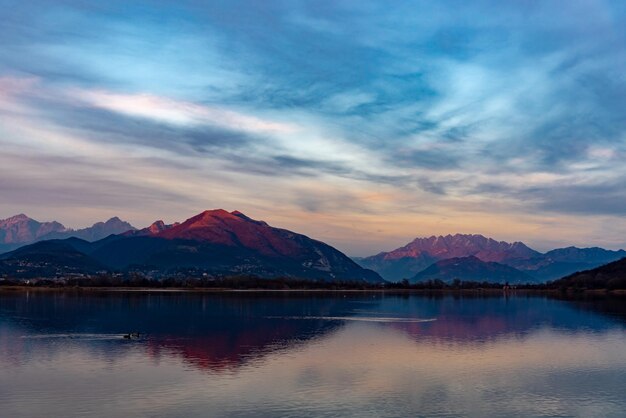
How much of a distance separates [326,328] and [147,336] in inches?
1451

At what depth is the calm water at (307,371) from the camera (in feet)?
165

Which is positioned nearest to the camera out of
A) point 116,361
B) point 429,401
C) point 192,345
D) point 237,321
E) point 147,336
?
point 429,401

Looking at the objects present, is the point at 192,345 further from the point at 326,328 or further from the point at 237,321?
the point at 237,321

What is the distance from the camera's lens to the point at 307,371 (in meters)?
67.7

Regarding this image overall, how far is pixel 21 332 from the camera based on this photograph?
344 ft

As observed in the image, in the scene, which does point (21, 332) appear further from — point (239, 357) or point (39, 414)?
point (39, 414)

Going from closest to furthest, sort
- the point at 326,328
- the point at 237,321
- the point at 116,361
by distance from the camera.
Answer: the point at 116,361, the point at 326,328, the point at 237,321

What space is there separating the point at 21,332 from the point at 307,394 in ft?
233

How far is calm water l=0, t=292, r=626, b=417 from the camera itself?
50.2 meters

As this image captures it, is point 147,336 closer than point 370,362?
No

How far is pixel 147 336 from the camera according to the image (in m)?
102

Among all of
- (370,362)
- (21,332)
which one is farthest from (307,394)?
(21,332)

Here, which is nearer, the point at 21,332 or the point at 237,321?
the point at 21,332

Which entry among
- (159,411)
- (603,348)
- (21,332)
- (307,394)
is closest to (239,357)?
(307,394)
